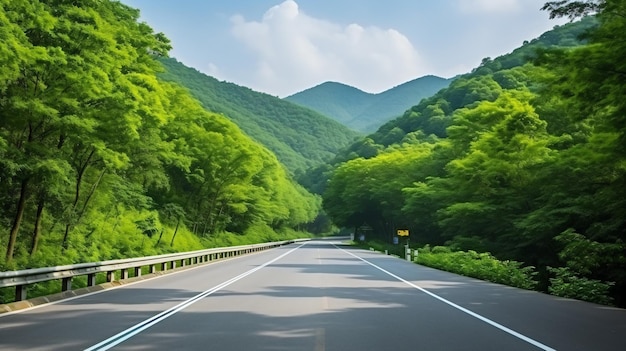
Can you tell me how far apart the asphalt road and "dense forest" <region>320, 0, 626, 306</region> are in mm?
4753

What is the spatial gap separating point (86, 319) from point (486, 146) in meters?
32.3

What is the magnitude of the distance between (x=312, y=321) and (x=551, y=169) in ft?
70.1

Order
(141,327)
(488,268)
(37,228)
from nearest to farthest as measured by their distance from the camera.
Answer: (141,327)
(37,228)
(488,268)

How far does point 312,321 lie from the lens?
10820mm

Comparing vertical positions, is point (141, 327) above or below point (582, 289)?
below

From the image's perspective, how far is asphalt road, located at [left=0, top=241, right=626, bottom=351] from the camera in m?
8.50

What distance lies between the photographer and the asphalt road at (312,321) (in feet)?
27.9

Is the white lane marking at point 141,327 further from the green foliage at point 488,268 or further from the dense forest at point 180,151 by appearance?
the green foliage at point 488,268

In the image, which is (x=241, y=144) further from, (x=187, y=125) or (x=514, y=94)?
(x=514, y=94)

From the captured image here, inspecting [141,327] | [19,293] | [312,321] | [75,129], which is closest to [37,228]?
[75,129]

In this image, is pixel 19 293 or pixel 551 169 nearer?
pixel 19 293

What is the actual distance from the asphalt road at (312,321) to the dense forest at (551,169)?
475 cm

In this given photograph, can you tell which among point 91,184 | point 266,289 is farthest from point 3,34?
point 91,184

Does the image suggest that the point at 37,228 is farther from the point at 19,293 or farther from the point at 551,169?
the point at 551,169
